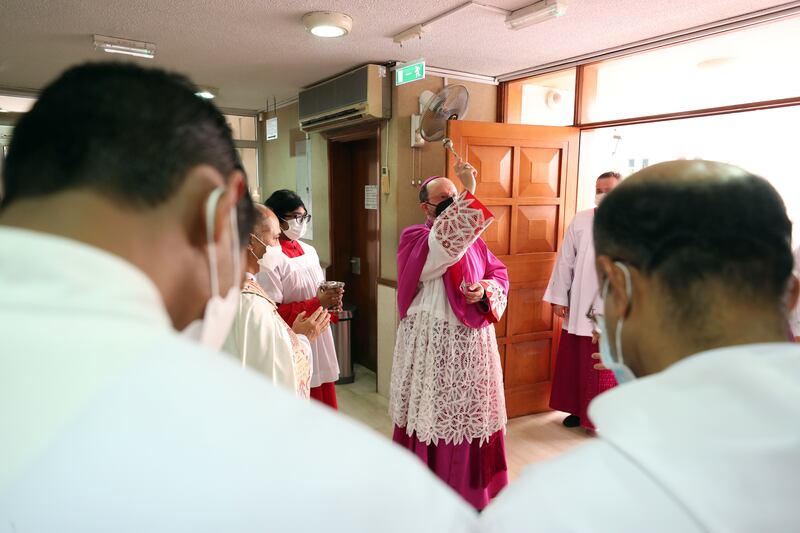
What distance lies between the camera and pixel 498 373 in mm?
2504

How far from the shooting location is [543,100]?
371 centimetres

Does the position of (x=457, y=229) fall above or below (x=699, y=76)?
below

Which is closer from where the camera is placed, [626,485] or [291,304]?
[626,485]

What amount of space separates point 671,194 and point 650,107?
8.96 feet

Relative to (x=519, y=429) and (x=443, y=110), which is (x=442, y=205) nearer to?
(x=443, y=110)

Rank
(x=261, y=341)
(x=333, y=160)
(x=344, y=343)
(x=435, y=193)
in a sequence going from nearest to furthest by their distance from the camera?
(x=261, y=341), (x=435, y=193), (x=344, y=343), (x=333, y=160)

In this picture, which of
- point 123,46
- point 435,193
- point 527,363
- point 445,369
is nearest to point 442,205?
point 435,193

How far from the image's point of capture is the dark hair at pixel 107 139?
505 mm

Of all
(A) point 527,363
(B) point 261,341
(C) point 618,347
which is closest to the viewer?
(C) point 618,347

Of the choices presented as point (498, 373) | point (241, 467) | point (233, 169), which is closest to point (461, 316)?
point (498, 373)

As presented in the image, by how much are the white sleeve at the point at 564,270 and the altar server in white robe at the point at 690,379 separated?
2530 millimetres

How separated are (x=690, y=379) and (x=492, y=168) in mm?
2663

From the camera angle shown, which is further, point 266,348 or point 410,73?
point 410,73

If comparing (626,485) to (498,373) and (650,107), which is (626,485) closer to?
(498,373)
